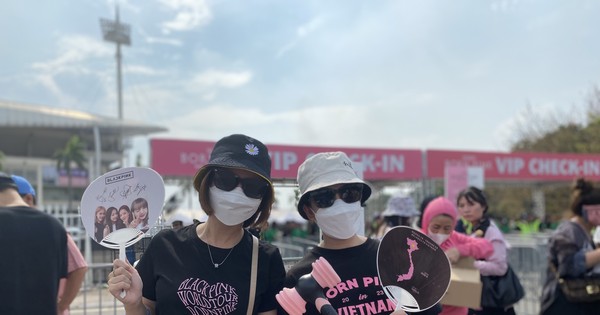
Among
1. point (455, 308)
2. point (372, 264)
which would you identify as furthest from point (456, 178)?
point (372, 264)

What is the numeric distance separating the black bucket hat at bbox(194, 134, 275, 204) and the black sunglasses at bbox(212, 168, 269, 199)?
1.6 inches

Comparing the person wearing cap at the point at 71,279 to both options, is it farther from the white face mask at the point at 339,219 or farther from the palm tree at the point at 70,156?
the palm tree at the point at 70,156

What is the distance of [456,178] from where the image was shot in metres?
10.9

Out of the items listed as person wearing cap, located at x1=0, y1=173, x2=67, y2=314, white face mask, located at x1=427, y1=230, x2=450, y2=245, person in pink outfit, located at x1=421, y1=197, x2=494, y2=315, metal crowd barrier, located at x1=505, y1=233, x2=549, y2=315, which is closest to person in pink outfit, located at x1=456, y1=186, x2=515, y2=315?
person in pink outfit, located at x1=421, y1=197, x2=494, y2=315

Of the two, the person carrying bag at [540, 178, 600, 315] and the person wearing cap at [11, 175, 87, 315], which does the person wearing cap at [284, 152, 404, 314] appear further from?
the person carrying bag at [540, 178, 600, 315]

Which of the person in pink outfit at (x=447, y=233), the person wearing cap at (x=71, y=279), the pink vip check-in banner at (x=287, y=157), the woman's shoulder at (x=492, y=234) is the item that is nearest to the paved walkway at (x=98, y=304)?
the person wearing cap at (x=71, y=279)

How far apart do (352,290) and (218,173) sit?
78 centimetres

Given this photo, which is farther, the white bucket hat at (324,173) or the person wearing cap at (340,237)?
the white bucket hat at (324,173)

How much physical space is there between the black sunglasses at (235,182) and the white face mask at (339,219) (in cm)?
30

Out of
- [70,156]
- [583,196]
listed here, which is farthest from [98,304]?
[70,156]

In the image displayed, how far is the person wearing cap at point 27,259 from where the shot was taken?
2.59 metres

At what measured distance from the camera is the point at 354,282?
2109mm

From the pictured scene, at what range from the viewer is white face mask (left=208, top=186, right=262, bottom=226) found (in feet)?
7.06

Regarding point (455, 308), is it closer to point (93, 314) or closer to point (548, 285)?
point (548, 285)
